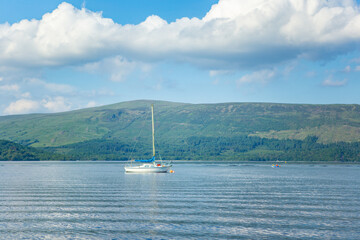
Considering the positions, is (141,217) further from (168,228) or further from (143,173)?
(143,173)

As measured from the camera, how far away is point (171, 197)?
77.2 meters

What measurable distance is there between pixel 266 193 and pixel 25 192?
51.1 metres

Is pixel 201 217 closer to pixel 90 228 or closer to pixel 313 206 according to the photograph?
pixel 90 228

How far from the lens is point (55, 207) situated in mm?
64375

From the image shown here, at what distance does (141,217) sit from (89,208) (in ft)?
39.3

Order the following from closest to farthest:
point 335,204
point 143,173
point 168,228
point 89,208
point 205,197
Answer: point 168,228 < point 89,208 < point 335,204 < point 205,197 < point 143,173

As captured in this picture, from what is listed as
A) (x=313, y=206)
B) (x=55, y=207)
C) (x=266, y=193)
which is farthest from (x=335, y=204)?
(x=55, y=207)

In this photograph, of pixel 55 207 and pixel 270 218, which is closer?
pixel 270 218

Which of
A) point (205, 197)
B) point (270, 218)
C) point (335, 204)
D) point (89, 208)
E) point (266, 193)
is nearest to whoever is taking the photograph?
point (270, 218)

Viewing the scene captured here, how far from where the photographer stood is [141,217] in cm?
5497

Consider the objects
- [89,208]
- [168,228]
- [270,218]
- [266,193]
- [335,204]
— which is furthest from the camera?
[266,193]

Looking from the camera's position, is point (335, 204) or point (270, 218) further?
point (335, 204)

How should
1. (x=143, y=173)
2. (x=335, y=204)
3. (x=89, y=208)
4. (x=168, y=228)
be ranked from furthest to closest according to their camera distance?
(x=143, y=173) → (x=335, y=204) → (x=89, y=208) → (x=168, y=228)

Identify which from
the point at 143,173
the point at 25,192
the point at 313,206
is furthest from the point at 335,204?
the point at 143,173
